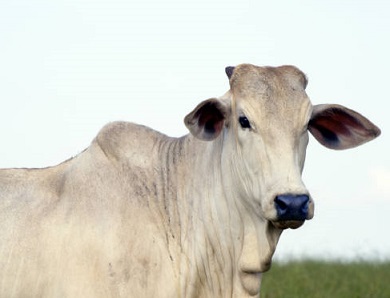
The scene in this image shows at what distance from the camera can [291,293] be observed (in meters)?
15.0

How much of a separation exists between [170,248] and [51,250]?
3.06 feet

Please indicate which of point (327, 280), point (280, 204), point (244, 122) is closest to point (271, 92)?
point (244, 122)

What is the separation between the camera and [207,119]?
8.25 meters

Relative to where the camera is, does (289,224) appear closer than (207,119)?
Yes

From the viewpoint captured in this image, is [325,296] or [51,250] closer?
[51,250]

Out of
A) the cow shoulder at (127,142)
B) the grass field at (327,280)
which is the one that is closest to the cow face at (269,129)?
the cow shoulder at (127,142)

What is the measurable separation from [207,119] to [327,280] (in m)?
8.52

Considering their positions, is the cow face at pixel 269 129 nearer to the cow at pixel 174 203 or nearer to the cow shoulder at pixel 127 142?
the cow at pixel 174 203

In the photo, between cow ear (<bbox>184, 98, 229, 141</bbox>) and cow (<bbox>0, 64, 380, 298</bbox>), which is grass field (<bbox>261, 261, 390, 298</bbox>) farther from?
cow ear (<bbox>184, 98, 229, 141</bbox>)

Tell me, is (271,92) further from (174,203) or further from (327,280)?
(327,280)

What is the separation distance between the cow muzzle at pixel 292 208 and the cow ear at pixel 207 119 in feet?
3.38

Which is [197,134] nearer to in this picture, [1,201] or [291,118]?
[291,118]

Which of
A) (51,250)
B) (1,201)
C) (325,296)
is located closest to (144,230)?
(51,250)

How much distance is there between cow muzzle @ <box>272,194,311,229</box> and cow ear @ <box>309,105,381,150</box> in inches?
49.2
